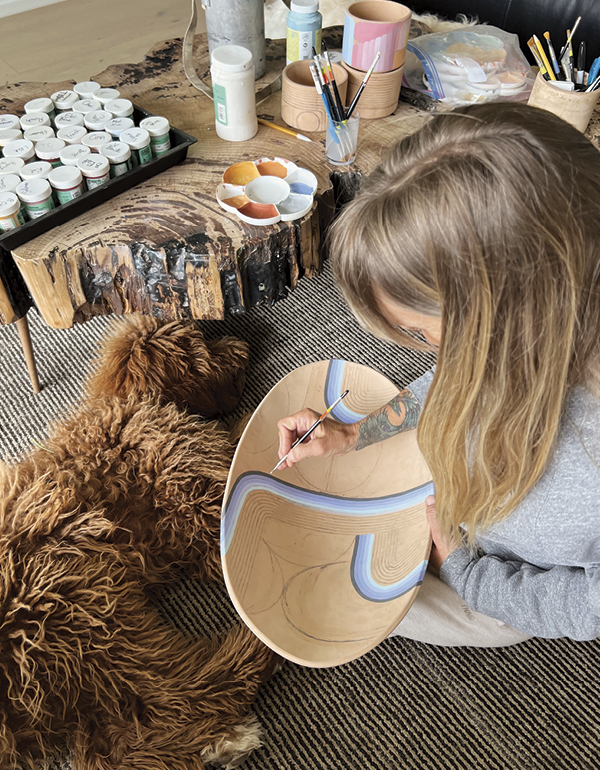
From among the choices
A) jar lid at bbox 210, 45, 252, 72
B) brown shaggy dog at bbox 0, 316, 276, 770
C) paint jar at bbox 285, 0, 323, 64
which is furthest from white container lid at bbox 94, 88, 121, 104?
brown shaggy dog at bbox 0, 316, 276, 770

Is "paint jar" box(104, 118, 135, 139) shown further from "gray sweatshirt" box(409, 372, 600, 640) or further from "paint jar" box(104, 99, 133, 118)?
"gray sweatshirt" box(409, 372, 600, 640)

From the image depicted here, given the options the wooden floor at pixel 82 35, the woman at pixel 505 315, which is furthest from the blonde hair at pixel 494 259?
the wooden floor at pixel 82 35

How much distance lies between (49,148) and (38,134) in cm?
6

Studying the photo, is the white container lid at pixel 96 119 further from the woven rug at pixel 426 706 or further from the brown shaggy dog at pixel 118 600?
the woven rug at pixel 426 706

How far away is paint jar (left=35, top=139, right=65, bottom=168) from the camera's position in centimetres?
88

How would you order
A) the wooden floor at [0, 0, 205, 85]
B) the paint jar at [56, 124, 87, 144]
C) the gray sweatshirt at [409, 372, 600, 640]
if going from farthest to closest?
the wooden floor at [0, 0, 205, 85]
the paint jar at [56, 124, 87, 144]
the gray sweatshirt at [409, 372, 600, 640]

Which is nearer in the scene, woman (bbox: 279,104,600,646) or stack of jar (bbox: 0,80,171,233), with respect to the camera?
woman (bbox: 279,104,600,646)

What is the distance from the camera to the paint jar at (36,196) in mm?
803

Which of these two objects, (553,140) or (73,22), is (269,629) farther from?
(73,22)

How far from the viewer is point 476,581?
0.68 metres

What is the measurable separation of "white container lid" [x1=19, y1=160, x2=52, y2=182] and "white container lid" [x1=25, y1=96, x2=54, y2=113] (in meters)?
0.16

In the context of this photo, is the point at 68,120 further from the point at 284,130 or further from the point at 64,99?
the point at 284,130

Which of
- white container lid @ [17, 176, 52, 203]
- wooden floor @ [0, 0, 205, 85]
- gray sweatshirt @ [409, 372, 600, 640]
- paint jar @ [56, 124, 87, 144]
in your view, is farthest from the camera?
wooden floor @ [0, 0, 205, 85]

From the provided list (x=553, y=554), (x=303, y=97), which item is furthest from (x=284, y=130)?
(x=553, y=554)
